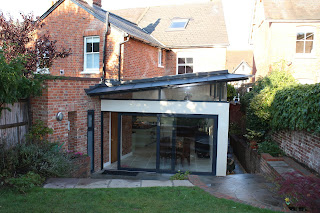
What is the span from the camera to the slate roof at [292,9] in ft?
49.2

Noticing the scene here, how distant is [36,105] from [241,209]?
6.20 meters

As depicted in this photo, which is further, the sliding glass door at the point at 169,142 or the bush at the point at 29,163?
the sliding glass door at the point at 169,142

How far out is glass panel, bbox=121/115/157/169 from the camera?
9.88 m

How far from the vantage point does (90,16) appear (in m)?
12.1

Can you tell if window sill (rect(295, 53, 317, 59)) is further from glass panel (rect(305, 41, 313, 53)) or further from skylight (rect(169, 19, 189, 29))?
skylight (rect(169, 19, 189, 29))

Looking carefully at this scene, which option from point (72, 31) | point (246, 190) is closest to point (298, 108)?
point (246, 190)

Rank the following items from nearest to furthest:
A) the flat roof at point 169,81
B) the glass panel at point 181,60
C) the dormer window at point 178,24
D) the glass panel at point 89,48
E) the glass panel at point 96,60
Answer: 1. the flat roof at point 169,81
2. the glass panel at point 96,60
3. the glass panel at point 89,48
4. the glass panel at point 181,60
5. the dormer window at point 178,24

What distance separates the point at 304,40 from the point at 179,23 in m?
7.90

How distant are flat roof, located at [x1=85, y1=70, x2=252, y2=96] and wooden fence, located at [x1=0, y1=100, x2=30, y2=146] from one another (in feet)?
7.80

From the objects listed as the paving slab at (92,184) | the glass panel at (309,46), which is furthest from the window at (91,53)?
the glass panel at (309,46)

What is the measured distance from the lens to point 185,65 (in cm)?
1630

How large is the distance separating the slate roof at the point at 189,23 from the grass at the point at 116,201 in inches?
457

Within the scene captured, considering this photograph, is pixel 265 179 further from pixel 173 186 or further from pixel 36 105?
pixel 36 105

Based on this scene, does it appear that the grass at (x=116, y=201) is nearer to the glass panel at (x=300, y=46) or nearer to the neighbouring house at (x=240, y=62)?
the glass panel at (x=300, y=46)
